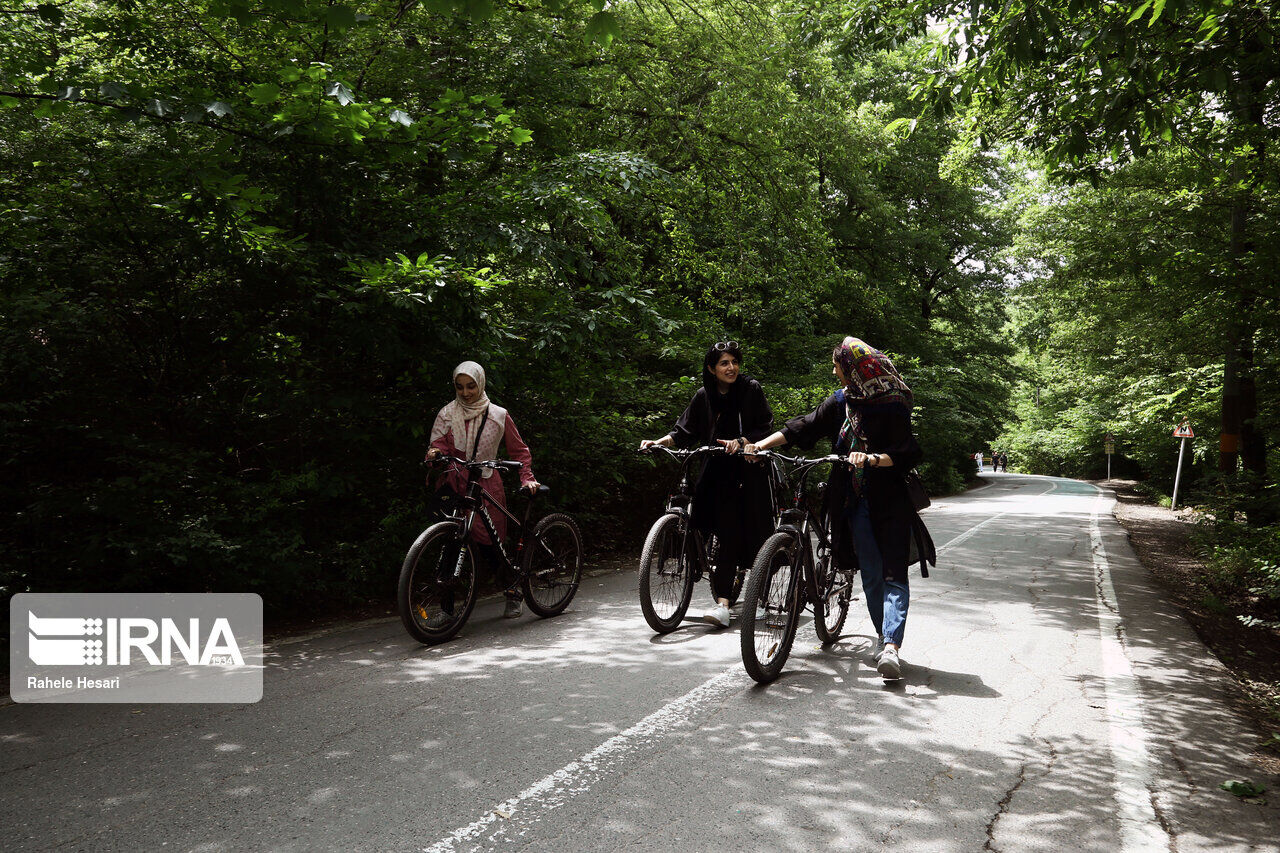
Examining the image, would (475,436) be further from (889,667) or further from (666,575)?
(889,667)

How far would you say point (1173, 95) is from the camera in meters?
6.50

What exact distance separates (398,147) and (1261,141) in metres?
9.19

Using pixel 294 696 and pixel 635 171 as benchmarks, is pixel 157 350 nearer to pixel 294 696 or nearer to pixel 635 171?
pixel 294 696

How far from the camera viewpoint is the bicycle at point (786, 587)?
452 centimetres

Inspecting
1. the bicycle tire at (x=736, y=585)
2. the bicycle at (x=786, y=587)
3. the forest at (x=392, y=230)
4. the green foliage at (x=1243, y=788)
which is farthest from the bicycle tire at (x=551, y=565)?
the green foliage at (x=1243, y=788)

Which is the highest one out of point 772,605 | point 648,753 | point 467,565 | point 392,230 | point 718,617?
point 392,230

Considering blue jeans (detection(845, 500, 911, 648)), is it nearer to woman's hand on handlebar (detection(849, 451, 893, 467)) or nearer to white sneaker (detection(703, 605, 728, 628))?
woman's hand on handlebar (detection(849, 451, 893, 467))

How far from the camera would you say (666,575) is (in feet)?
18.7

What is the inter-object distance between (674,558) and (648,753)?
2218 millimetres

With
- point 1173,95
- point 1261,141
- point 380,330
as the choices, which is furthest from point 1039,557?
point 380,330

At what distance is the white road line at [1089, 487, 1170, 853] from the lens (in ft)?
9.87

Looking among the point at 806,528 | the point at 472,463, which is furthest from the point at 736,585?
the point at 472,463

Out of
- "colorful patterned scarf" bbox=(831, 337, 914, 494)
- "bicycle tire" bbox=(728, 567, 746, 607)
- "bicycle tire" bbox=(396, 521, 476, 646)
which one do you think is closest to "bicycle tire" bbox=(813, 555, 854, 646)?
"colorful patterned scarf" bbox=(831, 337, 914, 494)

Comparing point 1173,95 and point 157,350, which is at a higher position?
point 1173,95
